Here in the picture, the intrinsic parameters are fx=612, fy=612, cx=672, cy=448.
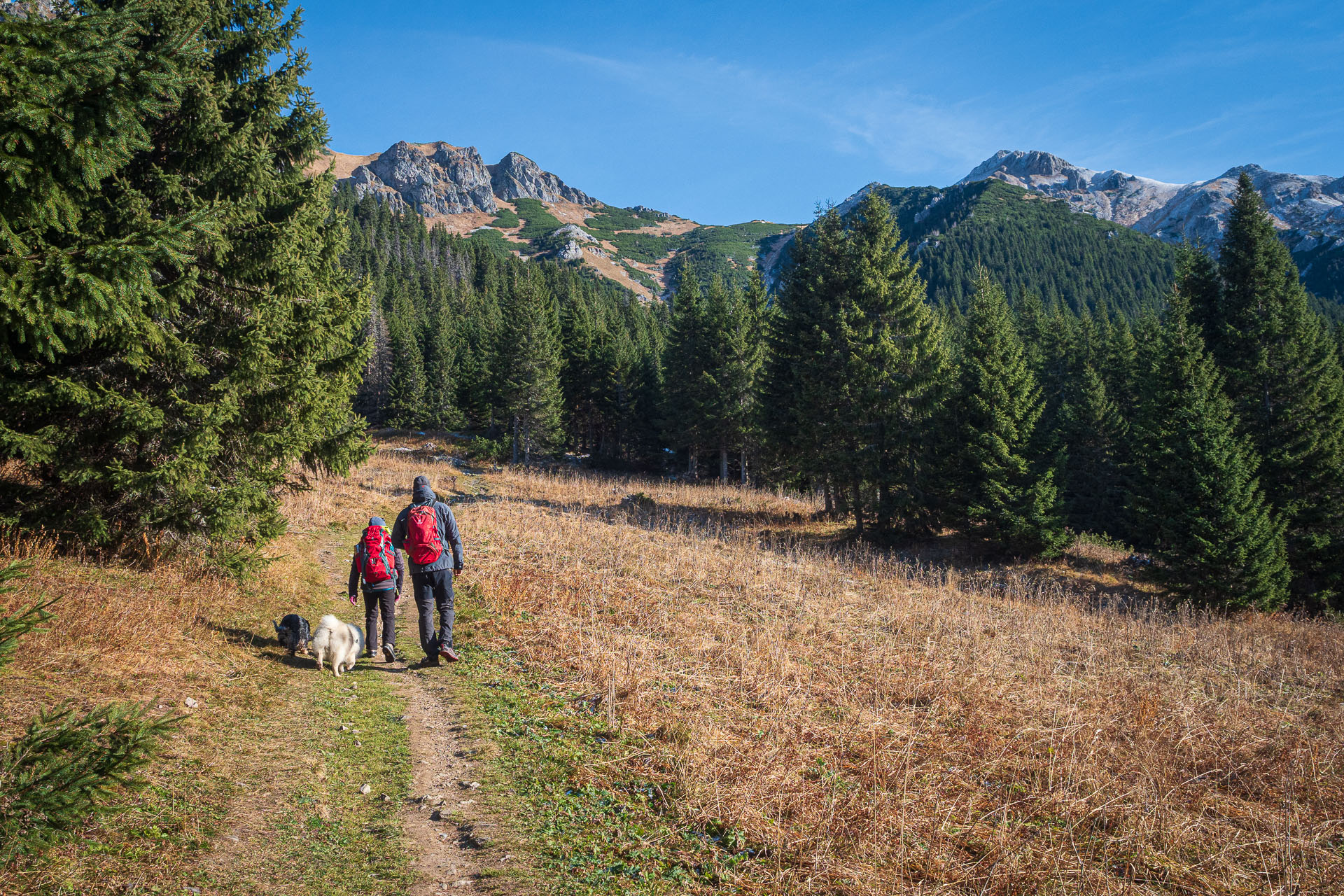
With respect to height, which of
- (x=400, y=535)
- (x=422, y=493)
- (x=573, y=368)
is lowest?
(x=400, y=535)

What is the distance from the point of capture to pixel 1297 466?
20547mm

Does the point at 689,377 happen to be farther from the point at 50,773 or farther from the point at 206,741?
the point at 50,773

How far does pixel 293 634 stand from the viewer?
7586mm

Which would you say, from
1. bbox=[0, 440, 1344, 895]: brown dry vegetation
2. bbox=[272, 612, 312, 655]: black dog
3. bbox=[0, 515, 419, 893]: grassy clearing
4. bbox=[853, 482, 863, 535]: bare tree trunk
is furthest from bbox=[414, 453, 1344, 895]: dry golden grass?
bbox=[853, 482, 863, 535]: bare tree trunk

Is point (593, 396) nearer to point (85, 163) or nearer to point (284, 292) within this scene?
point (284, 292)

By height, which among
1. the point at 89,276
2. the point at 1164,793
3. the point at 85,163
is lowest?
the point at 1164,793

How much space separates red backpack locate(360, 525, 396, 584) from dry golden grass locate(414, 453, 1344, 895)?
195cm

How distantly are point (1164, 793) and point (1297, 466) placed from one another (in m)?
22.7

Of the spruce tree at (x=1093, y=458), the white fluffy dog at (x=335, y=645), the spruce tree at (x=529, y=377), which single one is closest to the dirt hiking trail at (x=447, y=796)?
the white fluffy dog at (x=335, y=645)

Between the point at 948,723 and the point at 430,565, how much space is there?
645 centimetres

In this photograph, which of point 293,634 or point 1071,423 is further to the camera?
point 1071,423

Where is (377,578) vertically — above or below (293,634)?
above

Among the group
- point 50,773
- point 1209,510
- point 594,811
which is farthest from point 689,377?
point 50,773

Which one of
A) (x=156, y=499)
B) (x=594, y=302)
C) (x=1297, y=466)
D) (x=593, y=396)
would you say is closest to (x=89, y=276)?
(x=156, y=499)
